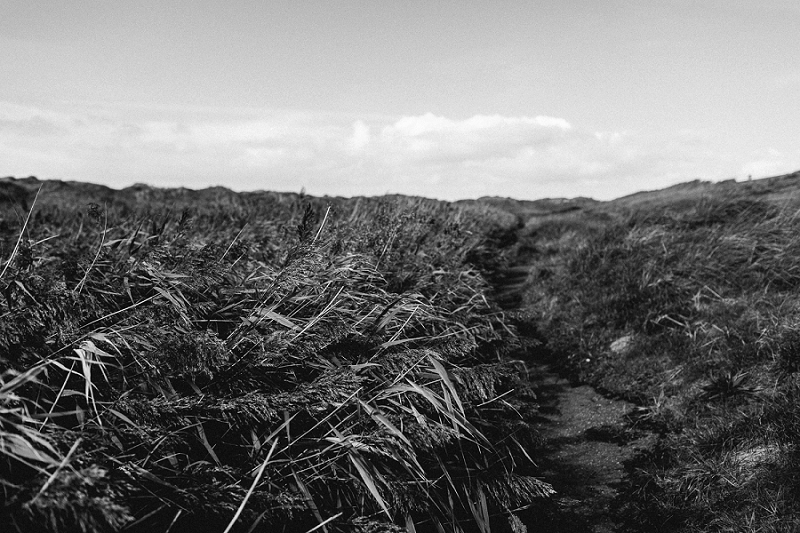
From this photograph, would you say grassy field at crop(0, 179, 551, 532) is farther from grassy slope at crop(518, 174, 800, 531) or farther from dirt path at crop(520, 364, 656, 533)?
grassy slope at crop(518, 174, 800, 531)

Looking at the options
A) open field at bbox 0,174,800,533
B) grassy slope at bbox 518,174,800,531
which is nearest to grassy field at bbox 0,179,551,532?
open field at bbox 0,174,800,533

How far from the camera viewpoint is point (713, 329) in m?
5.09

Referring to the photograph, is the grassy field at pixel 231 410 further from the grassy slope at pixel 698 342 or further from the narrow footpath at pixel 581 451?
the grassy slope at pixel 698 342

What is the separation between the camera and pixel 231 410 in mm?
2527

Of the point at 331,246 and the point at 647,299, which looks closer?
the point at 331,246

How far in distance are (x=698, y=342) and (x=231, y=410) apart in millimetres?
4034

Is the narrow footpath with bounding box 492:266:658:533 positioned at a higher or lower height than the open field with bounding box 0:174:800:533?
lower

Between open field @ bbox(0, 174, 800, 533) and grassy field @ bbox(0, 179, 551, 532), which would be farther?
open field @ bbox(0, 174, 800, 533)

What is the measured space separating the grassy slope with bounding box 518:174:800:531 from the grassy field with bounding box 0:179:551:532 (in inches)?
37.5

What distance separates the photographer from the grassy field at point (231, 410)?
2010 millimetres

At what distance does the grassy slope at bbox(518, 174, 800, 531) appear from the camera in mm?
3205

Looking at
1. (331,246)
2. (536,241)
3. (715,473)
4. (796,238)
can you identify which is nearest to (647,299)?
(796,238)

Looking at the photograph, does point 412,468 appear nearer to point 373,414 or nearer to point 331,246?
point 373,414

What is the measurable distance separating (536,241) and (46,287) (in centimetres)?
1026
